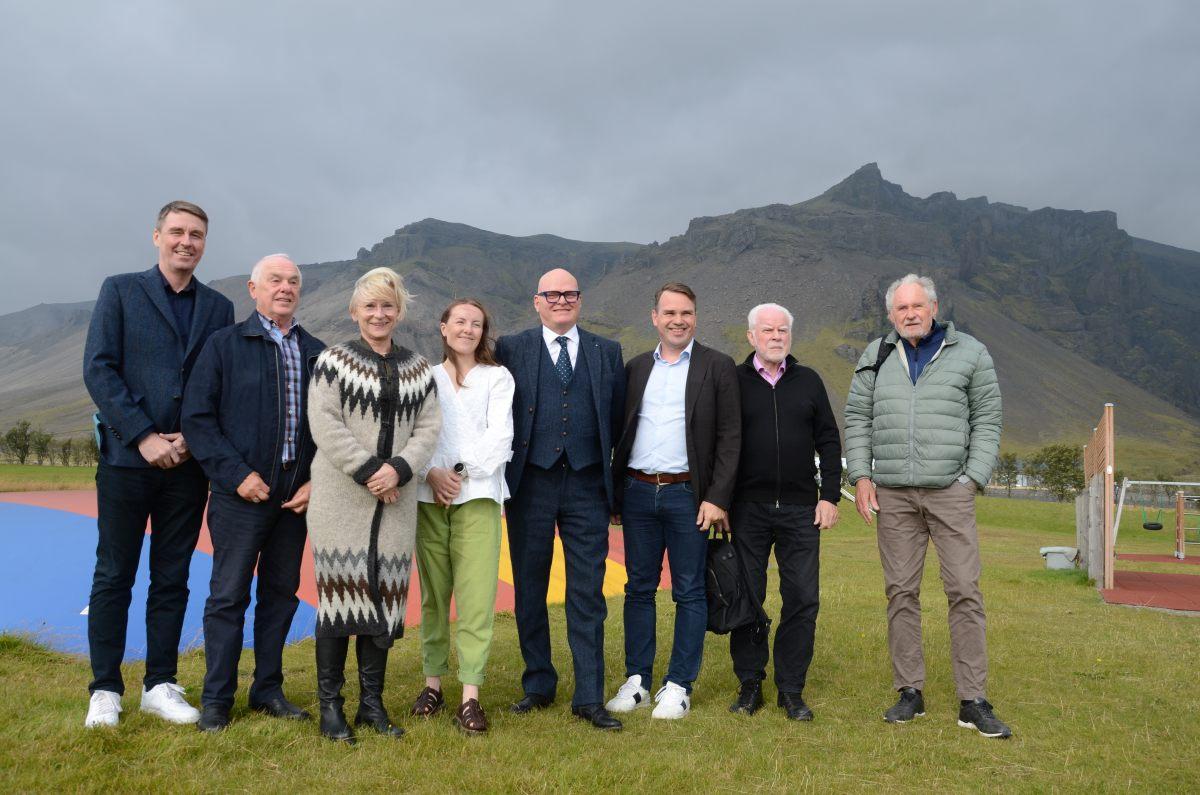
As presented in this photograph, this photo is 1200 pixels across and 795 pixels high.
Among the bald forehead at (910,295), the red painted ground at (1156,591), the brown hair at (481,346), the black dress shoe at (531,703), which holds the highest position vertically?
the bald forehead at (910,295)

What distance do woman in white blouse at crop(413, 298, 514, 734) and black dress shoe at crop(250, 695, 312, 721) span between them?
67cm

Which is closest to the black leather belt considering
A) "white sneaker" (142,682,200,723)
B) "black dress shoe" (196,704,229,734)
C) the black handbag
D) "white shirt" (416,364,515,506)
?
the black handbag

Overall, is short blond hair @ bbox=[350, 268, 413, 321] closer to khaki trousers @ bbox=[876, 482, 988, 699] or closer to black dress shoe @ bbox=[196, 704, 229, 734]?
black dress shoe @ bbox=[196, 704, 229, 734]

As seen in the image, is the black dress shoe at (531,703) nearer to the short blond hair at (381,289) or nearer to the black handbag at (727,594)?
the black handbag at (727,594)

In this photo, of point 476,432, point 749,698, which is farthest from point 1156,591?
point 476,432

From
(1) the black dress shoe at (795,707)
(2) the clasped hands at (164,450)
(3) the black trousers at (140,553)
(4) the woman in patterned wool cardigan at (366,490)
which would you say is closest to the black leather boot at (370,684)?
(4) the woman in patterned wool cardigan at (366,490)

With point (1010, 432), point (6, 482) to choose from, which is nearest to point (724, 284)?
point (1010, 432)

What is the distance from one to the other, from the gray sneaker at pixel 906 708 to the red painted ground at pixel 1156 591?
6750mm

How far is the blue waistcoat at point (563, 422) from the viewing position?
5.02 m

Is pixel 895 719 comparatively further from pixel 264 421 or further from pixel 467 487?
pixel 264 421

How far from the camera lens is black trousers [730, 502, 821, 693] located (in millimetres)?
5230

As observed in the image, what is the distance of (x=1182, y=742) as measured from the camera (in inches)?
180

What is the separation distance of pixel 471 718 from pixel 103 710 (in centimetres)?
190

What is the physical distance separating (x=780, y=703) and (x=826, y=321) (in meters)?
175
